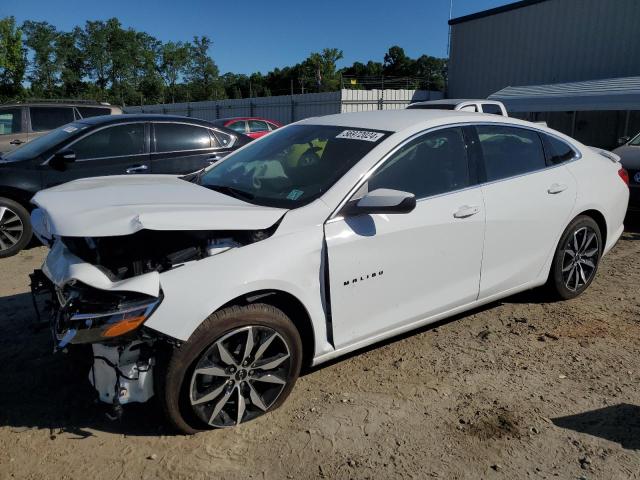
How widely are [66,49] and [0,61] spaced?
44.5 metres

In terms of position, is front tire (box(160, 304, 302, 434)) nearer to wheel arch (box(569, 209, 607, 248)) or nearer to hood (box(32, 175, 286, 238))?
hood (box(32, 175, 286, 238))

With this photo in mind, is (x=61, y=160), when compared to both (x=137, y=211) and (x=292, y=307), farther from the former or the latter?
(x=292, y=307)

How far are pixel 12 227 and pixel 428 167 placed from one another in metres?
5.09

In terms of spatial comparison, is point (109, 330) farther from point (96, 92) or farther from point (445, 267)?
point (96, 92)

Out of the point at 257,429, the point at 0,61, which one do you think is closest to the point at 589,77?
the point at 257,429

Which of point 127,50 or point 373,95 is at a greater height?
point 127,50

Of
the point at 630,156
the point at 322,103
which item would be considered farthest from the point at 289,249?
the point at 322,103

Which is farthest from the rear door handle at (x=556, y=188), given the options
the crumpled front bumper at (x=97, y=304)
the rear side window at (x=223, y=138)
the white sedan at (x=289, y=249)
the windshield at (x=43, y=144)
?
the windshield at (x=43, y=144)

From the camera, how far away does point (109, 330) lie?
2365 millimetres

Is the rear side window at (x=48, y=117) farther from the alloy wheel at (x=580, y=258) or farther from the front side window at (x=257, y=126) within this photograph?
the alloy wheel at (x=580, y=258)

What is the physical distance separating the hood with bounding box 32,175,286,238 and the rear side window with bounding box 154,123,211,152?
3455 millimetres

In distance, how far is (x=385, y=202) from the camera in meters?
2.89

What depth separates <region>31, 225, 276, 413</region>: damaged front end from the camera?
7.88 ft

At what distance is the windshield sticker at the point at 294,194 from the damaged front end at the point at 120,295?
0.34m
